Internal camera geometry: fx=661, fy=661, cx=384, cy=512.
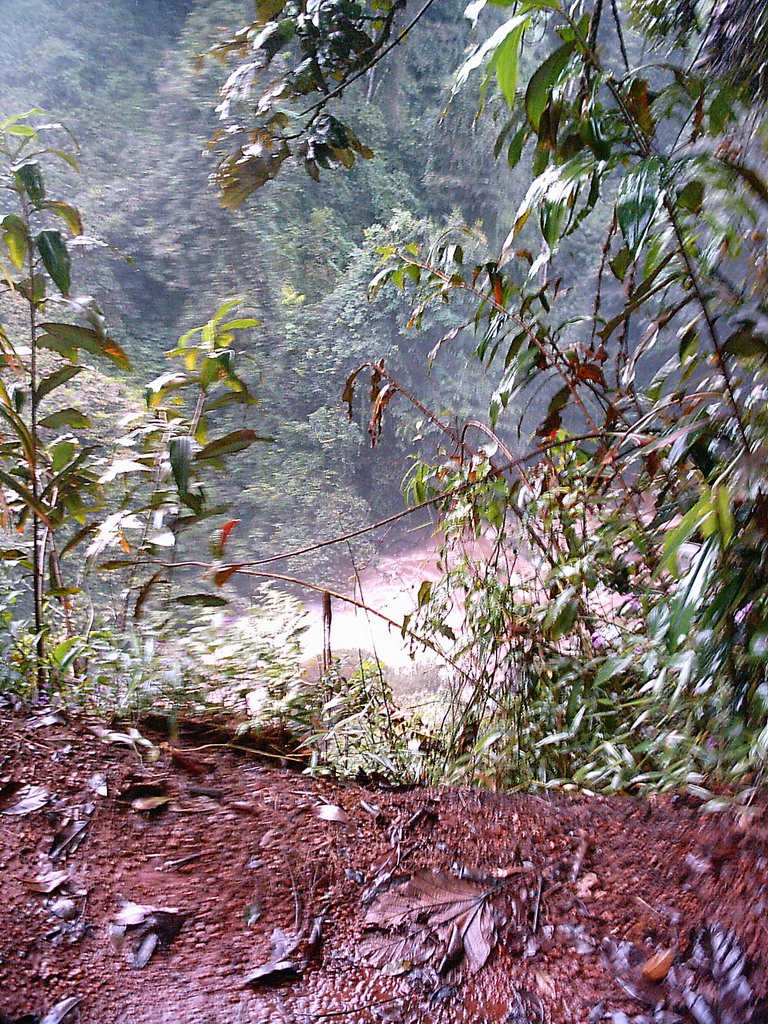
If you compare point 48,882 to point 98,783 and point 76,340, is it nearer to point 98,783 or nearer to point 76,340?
point 98,783

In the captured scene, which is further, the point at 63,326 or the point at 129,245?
the point at 129,245

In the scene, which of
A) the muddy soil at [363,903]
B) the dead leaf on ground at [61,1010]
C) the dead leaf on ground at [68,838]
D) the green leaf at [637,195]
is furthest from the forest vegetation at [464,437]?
the dead leaf on ground at [61,1010]

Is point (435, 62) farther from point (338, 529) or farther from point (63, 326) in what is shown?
point (63, 326)

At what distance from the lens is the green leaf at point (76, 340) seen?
1132 millimetres

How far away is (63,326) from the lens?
3.72ft

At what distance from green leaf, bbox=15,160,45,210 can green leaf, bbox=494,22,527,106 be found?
2.89ft

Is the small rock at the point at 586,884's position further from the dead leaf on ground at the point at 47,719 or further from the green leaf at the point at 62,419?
the green leaf at the point at 62,419

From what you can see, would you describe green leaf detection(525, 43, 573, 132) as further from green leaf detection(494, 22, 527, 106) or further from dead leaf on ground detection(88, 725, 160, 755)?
dead leaf on ground detection(88, 725, 160, 755)

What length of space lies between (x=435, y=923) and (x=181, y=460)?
74 cm

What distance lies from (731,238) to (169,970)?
3.27 feet

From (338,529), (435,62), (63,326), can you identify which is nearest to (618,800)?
(63,326)

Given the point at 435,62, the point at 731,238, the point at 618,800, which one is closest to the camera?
the point at 731,238

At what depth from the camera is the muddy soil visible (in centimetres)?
61

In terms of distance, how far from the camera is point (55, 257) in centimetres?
110
